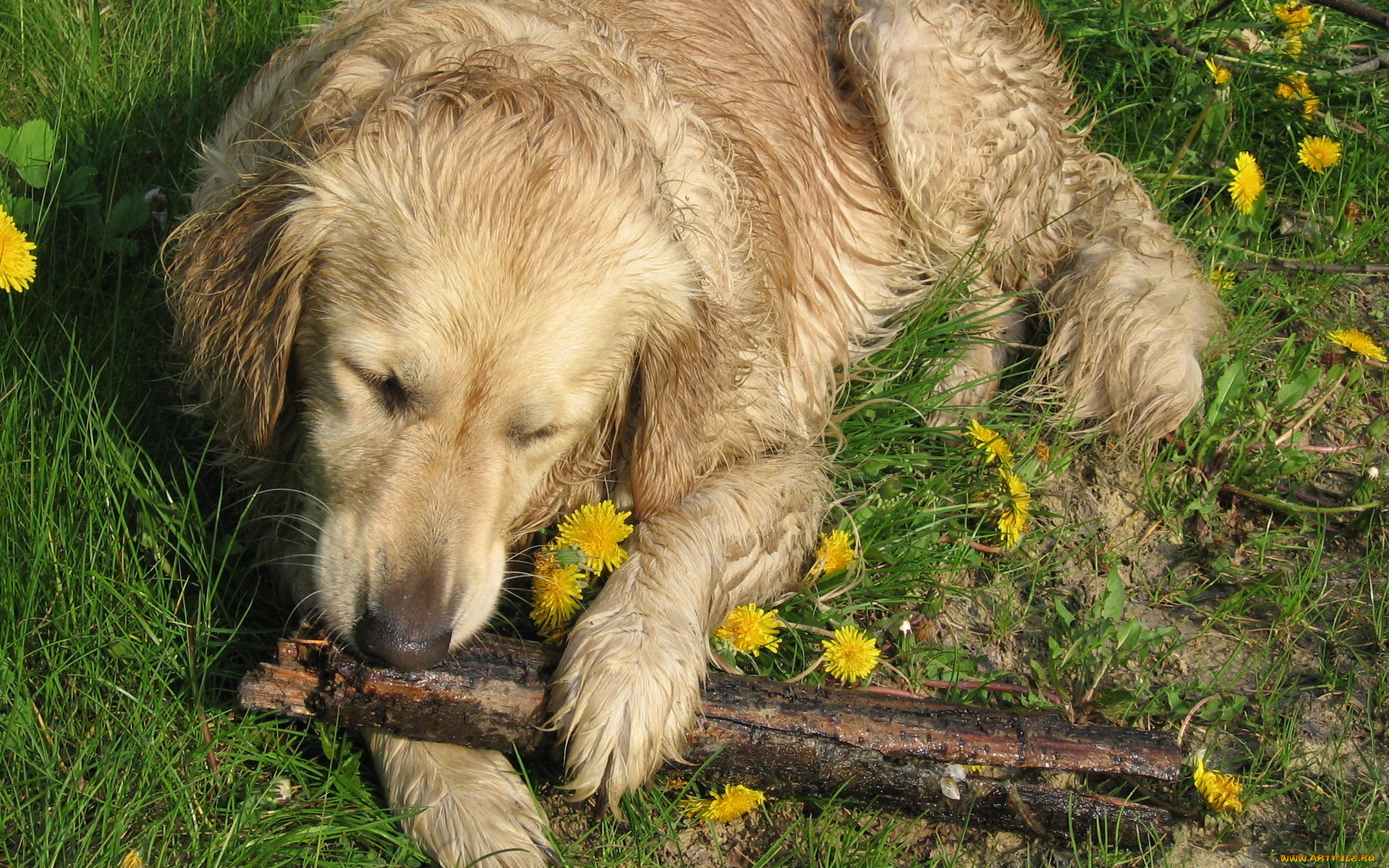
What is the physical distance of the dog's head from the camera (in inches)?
91.2

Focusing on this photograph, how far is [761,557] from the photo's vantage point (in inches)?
121

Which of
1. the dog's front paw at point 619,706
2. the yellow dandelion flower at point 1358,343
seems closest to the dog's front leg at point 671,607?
the dog's front paw at point 619,706

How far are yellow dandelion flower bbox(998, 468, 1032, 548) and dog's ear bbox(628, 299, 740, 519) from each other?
34.5 inches

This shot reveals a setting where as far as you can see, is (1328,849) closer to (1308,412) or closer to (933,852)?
(933,852)

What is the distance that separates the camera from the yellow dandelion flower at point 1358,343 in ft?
12.3

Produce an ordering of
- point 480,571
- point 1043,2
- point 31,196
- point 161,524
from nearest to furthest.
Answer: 1. point 480,571
2. point 161,524
3. point 31,196
4. point 1043,2

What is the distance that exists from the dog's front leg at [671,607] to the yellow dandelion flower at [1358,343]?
1817 mm

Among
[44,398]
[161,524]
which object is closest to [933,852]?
[161,524]

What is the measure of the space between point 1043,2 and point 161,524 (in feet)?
12.2

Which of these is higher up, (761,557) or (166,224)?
(166,224)

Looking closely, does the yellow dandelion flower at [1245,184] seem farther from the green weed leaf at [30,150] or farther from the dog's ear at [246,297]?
the green weed leaf at [30,150]

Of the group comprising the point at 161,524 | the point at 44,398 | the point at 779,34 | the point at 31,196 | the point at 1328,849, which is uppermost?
the point at 779,34

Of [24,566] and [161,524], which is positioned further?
[161,524]

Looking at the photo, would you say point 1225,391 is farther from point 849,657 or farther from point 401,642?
point 401,642
